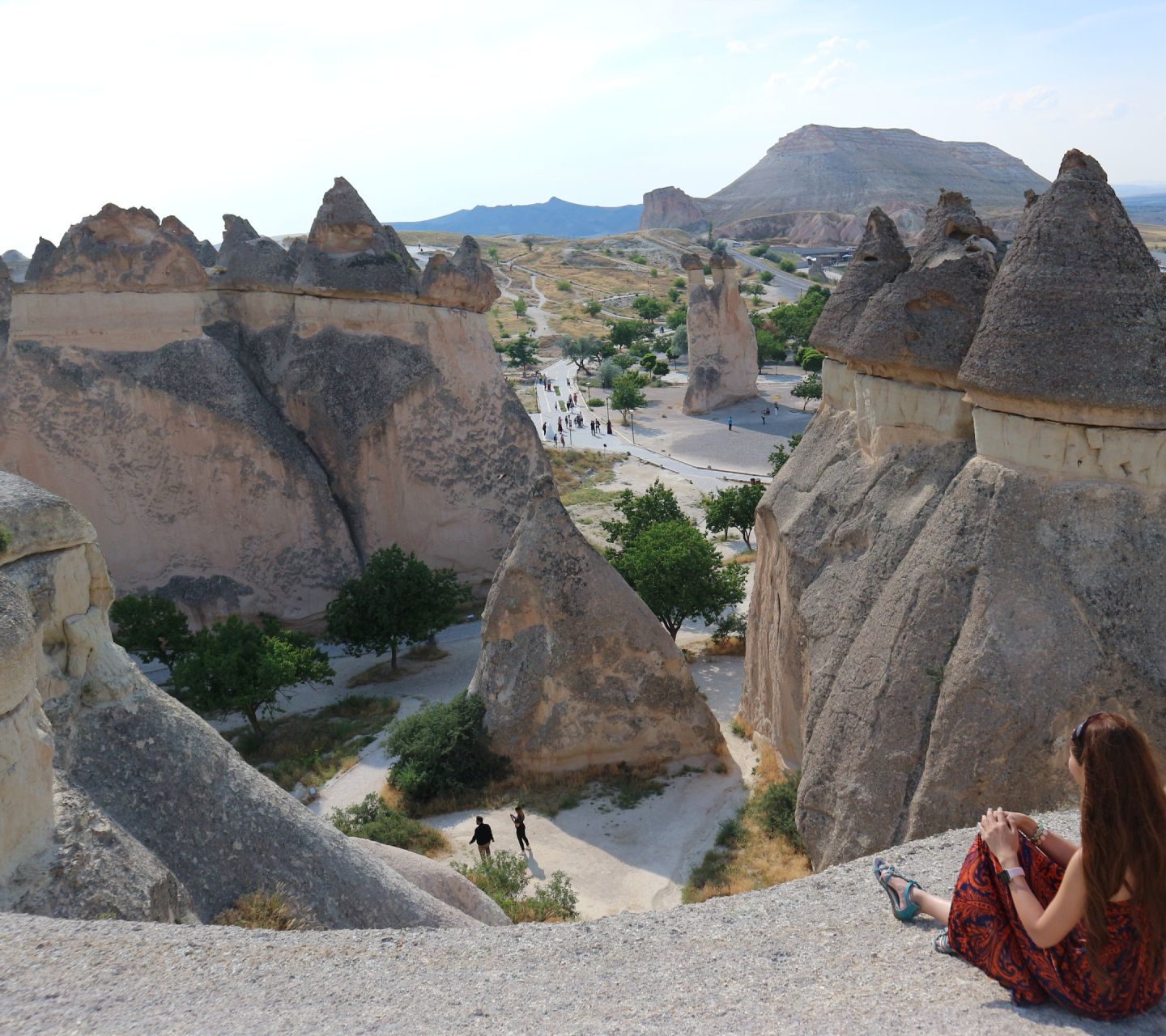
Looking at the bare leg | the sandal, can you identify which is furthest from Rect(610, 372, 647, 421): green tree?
the bare leg

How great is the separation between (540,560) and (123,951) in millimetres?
8778

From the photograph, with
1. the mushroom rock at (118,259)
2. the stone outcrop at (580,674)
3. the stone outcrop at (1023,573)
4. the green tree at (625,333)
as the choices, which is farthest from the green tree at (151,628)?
the green tree at (625,333)

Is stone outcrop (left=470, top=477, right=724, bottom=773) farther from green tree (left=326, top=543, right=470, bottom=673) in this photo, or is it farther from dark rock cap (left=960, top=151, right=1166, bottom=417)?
dark rock cap (left=960, top=151, right=1166, bottom=417)

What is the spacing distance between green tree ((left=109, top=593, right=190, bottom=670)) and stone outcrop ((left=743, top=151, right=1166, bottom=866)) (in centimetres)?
1163

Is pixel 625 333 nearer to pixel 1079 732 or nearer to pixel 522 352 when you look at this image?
pixel 522 352

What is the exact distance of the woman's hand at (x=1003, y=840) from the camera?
4184 millimetres

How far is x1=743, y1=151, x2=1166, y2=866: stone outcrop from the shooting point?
789cm

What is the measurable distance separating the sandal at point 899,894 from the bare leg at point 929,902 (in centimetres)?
2

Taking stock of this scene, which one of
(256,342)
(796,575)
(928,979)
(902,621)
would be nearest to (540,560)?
(796,575)

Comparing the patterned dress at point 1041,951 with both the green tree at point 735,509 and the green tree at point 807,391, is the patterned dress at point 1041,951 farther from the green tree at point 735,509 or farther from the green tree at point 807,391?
the green tree at point 807,391

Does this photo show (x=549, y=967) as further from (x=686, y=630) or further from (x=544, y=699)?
(x=686, y=630)

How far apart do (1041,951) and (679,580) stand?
13.3 m

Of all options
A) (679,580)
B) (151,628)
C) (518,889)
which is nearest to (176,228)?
(151,628)

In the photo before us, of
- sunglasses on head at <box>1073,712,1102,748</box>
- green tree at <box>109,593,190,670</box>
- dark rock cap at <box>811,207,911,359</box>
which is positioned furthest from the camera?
green tree at <box>109,593,190,670</box>
